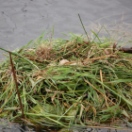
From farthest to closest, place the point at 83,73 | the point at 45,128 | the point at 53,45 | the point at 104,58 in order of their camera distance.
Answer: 1. the point at 53,45
2. the point at 104,58
3. the point at 83,73
4. the point at 45,128

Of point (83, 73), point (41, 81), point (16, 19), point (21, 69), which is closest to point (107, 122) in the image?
point (83, 73)

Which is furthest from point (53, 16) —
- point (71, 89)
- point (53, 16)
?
point (71, 89)

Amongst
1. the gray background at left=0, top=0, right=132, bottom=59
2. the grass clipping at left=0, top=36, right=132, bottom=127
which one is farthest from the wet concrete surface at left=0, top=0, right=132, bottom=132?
the grass clipping at left=0, top=36, right=132, bottom=127

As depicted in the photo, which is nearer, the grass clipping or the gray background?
the grass clipping

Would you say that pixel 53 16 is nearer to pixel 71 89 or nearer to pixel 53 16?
pixel 53 16

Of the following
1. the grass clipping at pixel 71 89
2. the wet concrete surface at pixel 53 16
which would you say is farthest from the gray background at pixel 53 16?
Result: the grass clipping at pixel 71 89

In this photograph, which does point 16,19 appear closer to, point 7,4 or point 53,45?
point 7,4

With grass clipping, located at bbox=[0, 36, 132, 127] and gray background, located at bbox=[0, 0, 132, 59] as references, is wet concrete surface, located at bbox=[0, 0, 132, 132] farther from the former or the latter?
grass clipping, located at bbox=[0, 36, 132, 127]
